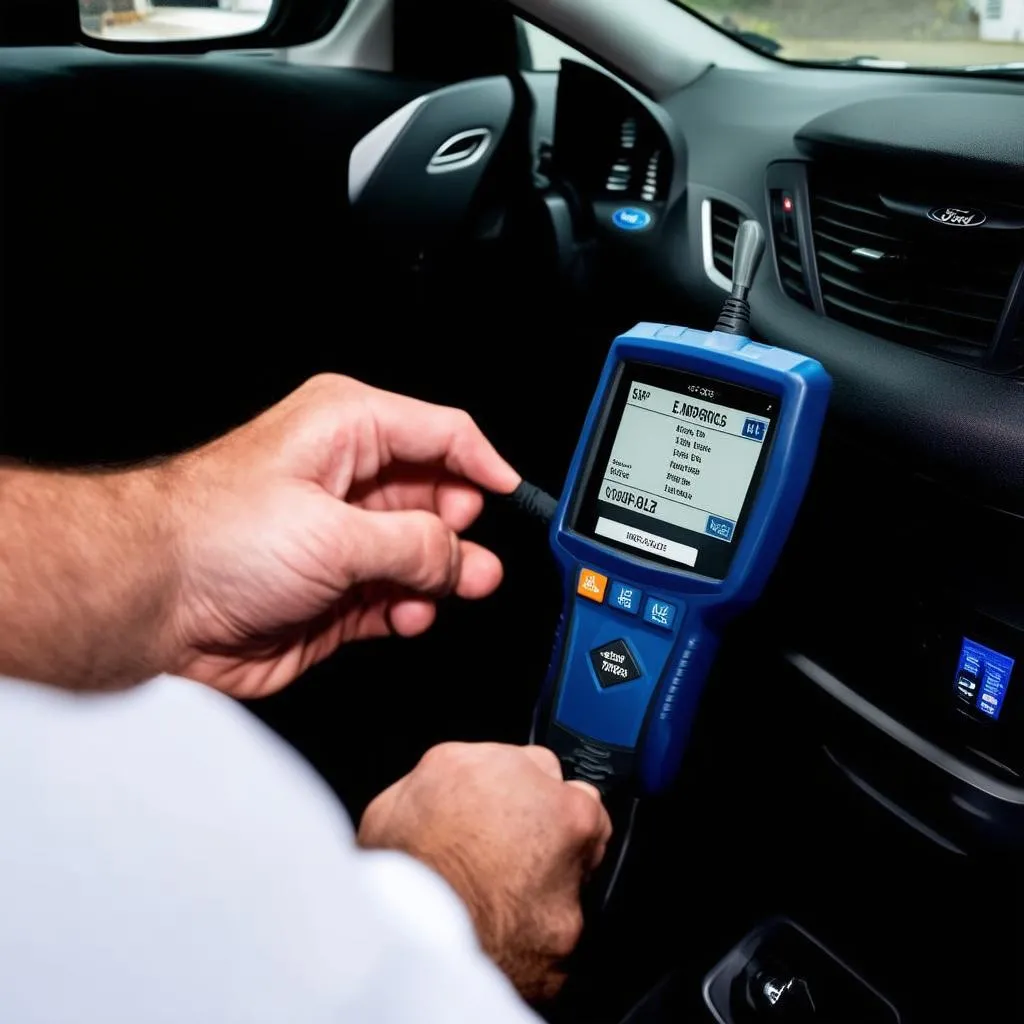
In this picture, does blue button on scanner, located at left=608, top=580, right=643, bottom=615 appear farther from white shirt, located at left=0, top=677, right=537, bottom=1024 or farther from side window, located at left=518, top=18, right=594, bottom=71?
side window, located at left=518, top=18, right=594, bottom=71

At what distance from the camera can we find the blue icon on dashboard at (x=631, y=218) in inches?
51.3

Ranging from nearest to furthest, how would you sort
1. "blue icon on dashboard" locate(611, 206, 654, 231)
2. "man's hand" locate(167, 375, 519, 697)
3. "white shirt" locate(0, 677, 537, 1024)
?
"white shirt" locate(0, 677, 537, 1024) → "man's hand" locate(167, 375, 519, 697) → "blue icon on dashboard" locate(611, 206, 654, 231)

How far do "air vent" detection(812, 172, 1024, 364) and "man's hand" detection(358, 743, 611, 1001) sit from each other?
49 centimetres

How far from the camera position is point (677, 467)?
0.97 metres

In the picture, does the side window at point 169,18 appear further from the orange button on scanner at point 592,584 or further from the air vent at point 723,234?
the orange button on scanner at point 592,584

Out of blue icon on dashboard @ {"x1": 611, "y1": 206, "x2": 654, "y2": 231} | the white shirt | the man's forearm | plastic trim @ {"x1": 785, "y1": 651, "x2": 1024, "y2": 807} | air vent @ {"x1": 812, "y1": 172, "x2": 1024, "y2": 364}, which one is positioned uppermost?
air vent @ {"x1": 812, "y1": 172, "x2": 1024, "y2": 364}

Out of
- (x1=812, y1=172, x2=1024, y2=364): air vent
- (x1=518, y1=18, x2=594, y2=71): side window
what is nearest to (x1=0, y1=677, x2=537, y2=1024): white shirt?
(x1=812, y1=172, x2=1024, y2=364): air vent

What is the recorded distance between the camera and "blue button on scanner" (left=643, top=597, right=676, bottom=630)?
0.95 metres

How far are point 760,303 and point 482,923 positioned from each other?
2.26 feet

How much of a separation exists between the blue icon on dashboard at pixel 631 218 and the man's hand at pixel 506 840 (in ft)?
2.41

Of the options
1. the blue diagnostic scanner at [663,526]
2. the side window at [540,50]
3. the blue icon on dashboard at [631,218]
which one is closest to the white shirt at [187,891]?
the blue diagnostic scanner at [663,526]

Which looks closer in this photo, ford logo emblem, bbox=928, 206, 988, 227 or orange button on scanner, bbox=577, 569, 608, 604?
ford logo emblem, bbox=928, 206, 988, 227

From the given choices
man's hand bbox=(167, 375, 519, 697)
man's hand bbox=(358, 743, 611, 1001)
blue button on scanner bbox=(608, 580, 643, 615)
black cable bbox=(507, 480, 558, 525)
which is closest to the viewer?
man's hand bbox=(358, 743, 611, 1001)

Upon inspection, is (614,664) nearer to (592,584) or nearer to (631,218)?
(592,584)
